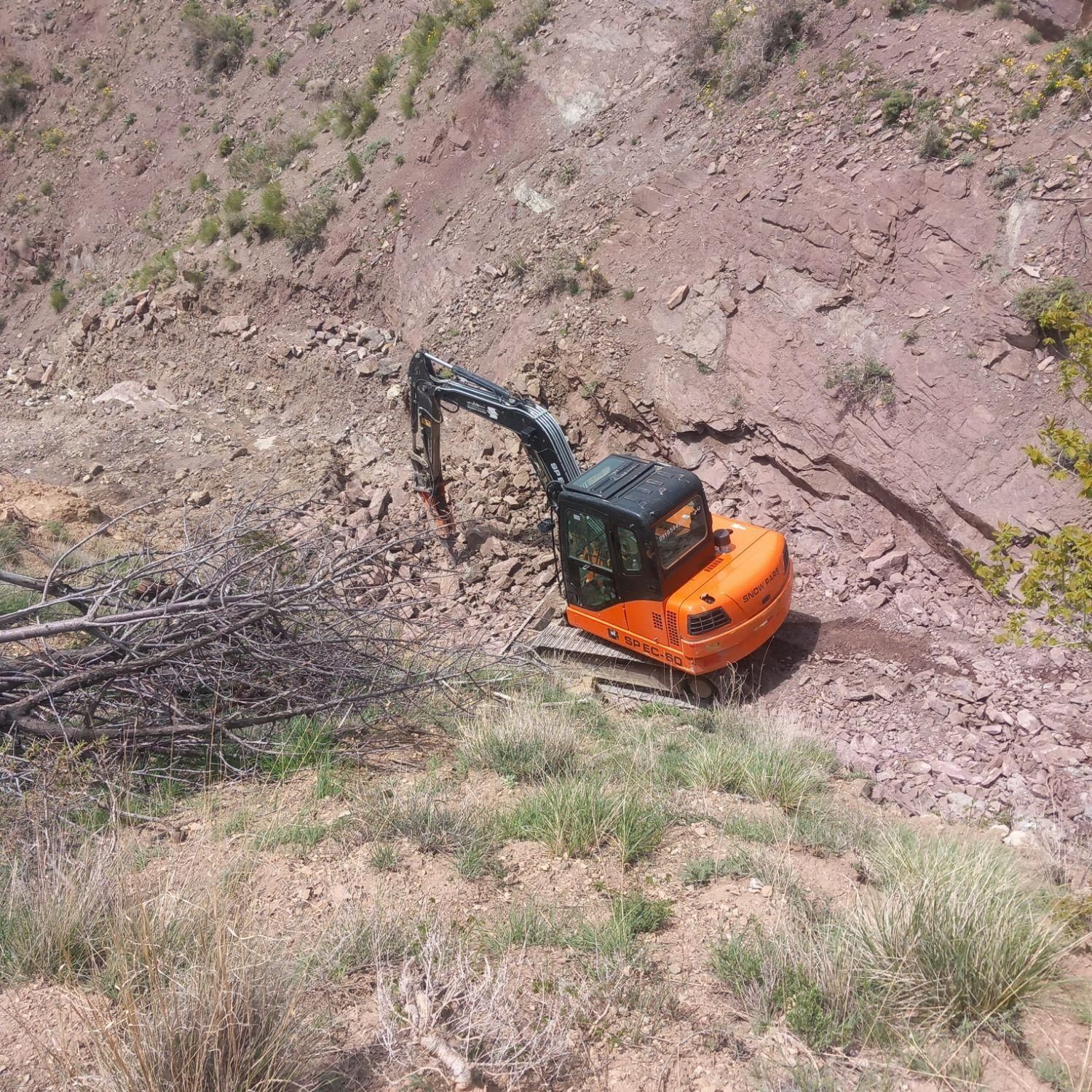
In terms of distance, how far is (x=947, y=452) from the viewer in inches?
386

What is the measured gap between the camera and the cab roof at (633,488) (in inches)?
325

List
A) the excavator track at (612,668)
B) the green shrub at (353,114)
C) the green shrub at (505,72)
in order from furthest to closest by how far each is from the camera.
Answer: the green shrub at (353,114) < the green shrub at (505,72) < the excavator track at (612,668)

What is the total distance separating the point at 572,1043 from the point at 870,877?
6.54 feet

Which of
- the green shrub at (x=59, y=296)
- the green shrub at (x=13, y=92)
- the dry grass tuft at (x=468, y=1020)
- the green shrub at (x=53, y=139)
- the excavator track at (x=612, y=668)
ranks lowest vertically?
the excavator track at (x=612, y=668)

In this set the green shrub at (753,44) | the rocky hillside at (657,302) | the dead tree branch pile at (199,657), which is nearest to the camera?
the dead tree branch pile at (199,657)

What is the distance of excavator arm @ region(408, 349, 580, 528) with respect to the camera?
9.26 m

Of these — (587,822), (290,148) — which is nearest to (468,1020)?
(587,822)

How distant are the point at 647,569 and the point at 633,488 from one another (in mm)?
769

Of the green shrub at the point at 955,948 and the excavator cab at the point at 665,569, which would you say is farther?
the excavator cab at the point at 665,569

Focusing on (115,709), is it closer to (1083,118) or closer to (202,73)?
(1083,118)

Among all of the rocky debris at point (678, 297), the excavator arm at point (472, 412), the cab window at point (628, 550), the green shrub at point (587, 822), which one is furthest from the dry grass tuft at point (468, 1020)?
the rocky debris at point (678, 297)

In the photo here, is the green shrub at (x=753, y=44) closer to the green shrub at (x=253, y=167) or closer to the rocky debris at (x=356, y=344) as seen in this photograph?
the rocky debris at (x=356, y=344)

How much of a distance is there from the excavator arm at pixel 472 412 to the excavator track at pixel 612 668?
4.56 feet

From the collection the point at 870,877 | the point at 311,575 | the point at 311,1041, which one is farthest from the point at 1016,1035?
the point at 311,575
